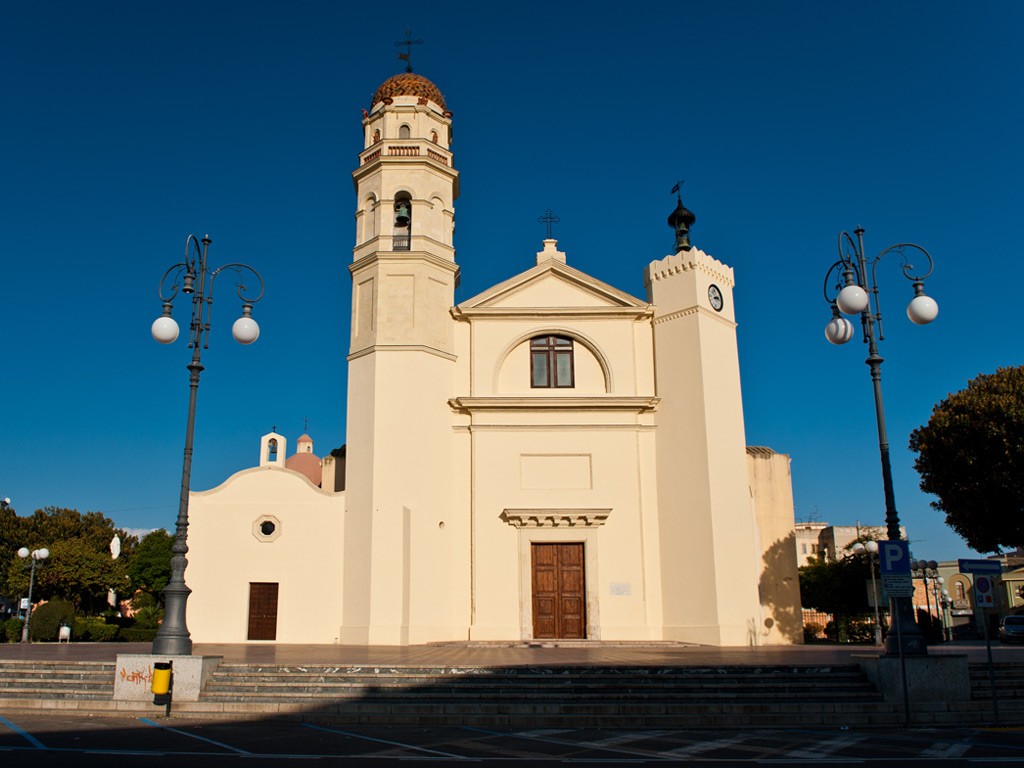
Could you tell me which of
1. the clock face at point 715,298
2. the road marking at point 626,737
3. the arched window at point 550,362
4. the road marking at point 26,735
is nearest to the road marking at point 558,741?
the road marking at point 626,737

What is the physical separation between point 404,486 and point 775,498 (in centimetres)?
1217

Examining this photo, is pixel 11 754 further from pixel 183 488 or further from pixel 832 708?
pixel 832 708

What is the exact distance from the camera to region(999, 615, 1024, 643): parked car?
35219mm

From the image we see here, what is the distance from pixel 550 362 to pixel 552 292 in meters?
2.37

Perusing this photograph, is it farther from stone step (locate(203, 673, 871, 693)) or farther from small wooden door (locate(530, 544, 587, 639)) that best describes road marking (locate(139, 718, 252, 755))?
small wooden door (locate(530, 544, 587, 639))

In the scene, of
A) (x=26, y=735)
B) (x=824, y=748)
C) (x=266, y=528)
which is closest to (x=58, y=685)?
(x=26, y=735)

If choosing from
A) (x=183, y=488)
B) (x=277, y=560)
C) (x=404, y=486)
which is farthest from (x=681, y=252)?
(x=183, y=488)

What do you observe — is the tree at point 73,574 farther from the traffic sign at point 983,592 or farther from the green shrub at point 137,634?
the traffic sign at point 983,592

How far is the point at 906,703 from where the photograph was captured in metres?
12.0

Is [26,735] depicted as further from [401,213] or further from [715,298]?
[715,298]

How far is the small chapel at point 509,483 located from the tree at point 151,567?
34.9 m

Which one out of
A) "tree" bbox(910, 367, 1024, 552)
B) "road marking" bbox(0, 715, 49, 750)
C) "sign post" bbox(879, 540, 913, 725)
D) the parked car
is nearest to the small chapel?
"tree" bbox(910, 367, 1024, 552)

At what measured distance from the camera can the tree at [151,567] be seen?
56.6 meters

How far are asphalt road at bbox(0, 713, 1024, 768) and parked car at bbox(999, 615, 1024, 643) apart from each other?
28250 mm
